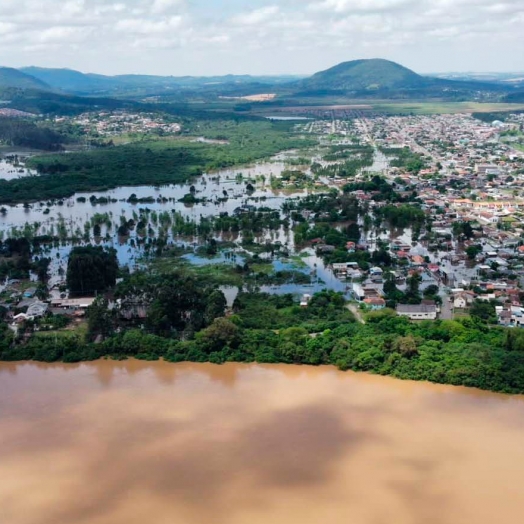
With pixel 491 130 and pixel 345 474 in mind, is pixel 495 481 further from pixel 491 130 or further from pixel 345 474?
pixel 491 130

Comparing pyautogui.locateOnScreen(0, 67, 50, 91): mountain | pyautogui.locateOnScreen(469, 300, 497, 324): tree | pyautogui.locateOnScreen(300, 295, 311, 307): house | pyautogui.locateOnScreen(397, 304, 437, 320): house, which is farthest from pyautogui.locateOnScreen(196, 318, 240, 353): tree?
pyautogui.locateOnScreen(0, 67, 50, 91): mountain

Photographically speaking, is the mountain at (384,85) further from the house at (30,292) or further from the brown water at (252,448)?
the brown water at (252,448)

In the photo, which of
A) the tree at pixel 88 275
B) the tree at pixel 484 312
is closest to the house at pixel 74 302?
the tree at pixel 88 275

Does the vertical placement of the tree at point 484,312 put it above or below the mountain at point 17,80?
below

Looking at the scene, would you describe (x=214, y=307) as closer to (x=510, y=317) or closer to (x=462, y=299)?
(x=462, y=299)

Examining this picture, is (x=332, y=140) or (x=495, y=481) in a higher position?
(x=332, y=140)

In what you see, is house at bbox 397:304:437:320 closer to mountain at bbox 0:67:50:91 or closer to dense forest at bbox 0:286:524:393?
dense forest at bbox 0:286:524:393

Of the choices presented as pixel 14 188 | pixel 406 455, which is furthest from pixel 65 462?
pixel 14 188
